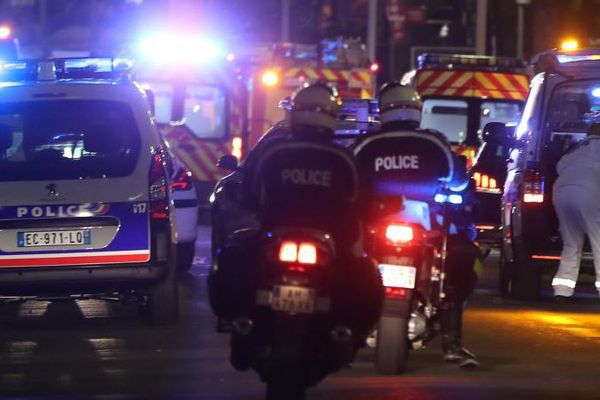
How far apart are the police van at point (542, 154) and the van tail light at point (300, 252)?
5.71 metres

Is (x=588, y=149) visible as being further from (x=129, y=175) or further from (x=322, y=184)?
(x=322, y=184)

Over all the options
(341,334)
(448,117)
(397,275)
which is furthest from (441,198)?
(448,117)

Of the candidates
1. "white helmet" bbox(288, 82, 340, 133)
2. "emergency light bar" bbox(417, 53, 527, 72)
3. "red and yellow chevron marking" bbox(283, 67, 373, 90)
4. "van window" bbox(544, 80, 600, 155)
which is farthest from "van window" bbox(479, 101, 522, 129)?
"white helmet" bbox(288, 82, 340, 133)

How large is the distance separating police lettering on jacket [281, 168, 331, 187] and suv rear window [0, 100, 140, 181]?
3.32 metres

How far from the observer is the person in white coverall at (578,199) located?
474 inches

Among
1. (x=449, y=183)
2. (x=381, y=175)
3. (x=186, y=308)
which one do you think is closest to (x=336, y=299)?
(x=381, y=175)

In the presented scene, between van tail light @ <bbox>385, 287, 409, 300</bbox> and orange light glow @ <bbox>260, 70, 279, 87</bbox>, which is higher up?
orange light glow @ <bbox>260, 70, 279, 87</bbox>

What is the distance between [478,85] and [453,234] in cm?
1356

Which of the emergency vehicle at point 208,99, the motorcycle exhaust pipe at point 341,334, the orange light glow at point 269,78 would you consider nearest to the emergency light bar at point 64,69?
the motorcycle exhaust pipe at point 341,334

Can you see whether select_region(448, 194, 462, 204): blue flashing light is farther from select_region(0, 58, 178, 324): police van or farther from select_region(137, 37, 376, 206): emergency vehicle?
select_region(137, 37, 376, 206): emergency vehicle

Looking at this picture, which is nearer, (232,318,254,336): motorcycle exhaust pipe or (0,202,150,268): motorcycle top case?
(232,318,254,336): motorcycle exhaust pipe

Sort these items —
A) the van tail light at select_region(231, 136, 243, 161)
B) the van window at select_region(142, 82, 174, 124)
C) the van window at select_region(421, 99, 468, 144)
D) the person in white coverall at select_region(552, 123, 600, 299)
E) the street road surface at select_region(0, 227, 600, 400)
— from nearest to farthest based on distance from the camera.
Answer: the street road surface at select_region(0, 227, 600, 400) → the person in white coverall at select_region(552, 123, 600, 299) → the van window at select_region(421, 99, 468, 144) → the van window at select_region(142, 82, 174, 124) → the van tail light at select_region(231, 136, 243, 161)

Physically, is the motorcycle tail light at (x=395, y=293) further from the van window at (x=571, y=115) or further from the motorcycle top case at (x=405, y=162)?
the van window at (x=571, y=115)

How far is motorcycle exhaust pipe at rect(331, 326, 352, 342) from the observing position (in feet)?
22.9
